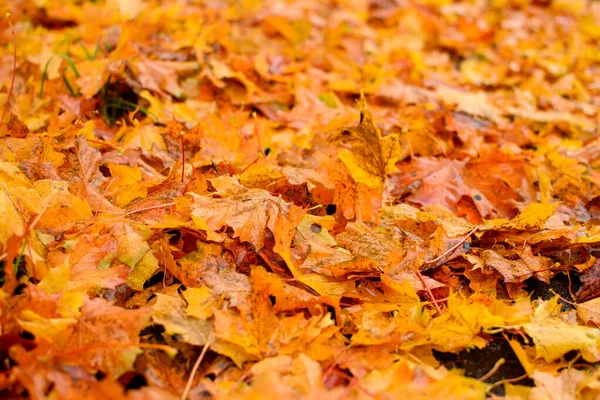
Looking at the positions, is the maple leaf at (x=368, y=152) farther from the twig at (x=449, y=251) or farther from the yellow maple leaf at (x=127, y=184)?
the yellow maple leaf at (x=127, y=184)

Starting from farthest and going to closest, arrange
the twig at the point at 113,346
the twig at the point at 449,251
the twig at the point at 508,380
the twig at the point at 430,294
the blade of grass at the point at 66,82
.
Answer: the blade of grass at the point at 66,82
the twig at the point at 449,251
the twig at the point at 430,294
the twig at the point at 508,380
the twig at the point at 113,346

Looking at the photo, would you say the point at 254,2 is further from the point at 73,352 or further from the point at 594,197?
the point at 73,352

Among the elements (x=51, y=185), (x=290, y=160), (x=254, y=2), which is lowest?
(x=290, y=160)

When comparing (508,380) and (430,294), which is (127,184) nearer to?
(430,294)

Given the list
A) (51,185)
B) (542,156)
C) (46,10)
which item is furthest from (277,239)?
(46,10)

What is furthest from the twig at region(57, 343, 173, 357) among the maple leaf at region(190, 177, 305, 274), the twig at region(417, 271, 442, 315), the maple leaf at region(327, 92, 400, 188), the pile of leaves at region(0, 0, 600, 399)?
the maple leaf at region(327, 92, 400, 188)

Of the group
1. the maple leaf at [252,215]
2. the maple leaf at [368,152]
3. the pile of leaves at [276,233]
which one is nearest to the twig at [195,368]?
the pile of leaves at [276,233]

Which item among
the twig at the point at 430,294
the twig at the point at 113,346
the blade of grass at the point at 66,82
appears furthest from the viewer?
the blade of grass at the point at 66,82

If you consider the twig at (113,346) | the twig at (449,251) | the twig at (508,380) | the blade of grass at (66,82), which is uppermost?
the blade of grass at (66,82)
